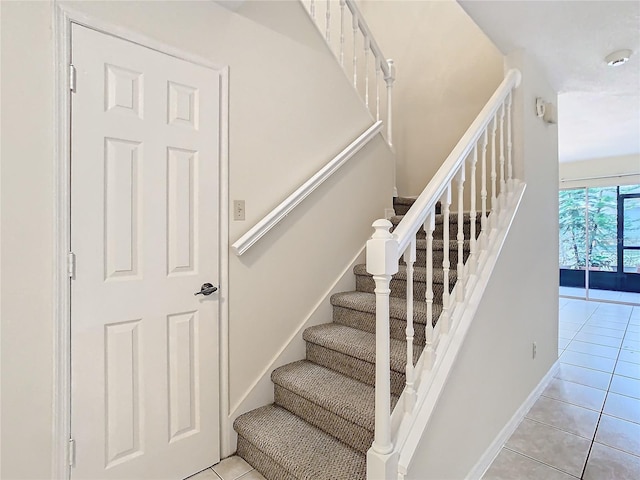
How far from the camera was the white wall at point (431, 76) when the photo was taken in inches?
129

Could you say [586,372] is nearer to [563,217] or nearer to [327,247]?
[327,247]

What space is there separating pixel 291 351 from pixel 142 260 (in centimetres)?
102

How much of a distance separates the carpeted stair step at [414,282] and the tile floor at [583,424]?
949 mm

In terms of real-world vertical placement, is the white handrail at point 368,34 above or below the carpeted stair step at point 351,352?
above

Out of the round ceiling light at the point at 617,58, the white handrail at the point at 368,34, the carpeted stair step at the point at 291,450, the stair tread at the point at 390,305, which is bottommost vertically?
the carpeted stair step at the point at 291,450

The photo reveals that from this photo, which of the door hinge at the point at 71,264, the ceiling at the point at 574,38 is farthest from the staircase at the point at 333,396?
the ceiling at the point at 574,38

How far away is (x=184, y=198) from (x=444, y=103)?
2.84 m

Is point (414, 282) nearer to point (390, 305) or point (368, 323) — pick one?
point (390, 305)

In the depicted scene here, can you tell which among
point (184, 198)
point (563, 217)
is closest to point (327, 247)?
point (184, 198)

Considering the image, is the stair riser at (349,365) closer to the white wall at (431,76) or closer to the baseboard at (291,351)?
the baseboard at (291,351)

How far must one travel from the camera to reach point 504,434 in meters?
2.06

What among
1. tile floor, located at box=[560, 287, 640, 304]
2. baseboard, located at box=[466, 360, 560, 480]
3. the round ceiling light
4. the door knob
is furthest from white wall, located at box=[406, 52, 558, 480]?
tile floor, located at box=[560, 287, 640, 304]

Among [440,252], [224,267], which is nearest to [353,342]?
[224,267]

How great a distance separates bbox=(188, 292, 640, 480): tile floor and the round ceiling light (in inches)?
92.3
